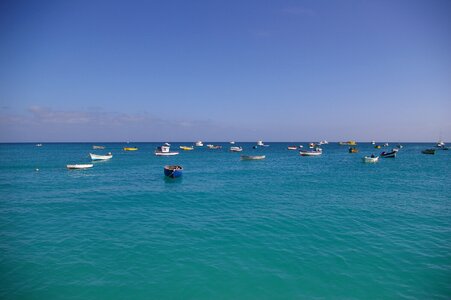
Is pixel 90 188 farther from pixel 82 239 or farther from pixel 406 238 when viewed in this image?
pixel 406 238

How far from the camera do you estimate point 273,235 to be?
17375mm

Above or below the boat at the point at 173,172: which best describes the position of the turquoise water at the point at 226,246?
below

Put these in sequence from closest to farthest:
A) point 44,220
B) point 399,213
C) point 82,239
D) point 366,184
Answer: point 82,239 → point 44,220 → point 399,213 → point 366,184

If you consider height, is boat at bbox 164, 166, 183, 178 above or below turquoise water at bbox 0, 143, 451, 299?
above

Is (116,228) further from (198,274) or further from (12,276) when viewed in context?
(198,274)

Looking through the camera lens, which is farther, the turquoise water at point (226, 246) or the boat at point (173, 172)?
the boat at point (173, 172)

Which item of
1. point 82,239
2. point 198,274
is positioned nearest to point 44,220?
point 82,239

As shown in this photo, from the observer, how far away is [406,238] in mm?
16953

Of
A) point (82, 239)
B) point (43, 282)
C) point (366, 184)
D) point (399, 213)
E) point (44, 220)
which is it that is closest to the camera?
point (43, 282)

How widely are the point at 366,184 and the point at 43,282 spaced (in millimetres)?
38347

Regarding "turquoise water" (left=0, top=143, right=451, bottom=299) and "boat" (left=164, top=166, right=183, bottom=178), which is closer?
"turquoise water" (left=0, top=143, right=451, bottom=299)

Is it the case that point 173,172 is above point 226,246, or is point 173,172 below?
above

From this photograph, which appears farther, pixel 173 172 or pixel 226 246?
pixel 173 172

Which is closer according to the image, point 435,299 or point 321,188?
point 435,299
